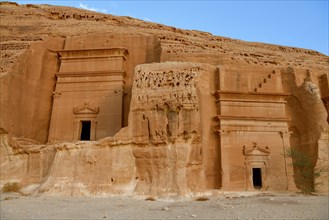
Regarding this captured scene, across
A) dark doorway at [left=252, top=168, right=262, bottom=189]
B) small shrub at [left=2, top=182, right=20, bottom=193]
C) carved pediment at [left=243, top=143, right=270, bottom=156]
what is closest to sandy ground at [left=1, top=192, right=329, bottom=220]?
small shrub at [left=2, top=182, right=20, bottom=193]

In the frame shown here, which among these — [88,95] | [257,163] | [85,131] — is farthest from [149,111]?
[85,131]

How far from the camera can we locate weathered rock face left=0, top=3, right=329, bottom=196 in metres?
14.0

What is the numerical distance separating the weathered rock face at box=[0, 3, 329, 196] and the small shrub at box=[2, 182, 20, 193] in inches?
14.2

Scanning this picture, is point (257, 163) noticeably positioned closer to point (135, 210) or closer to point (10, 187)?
point (135, 210)

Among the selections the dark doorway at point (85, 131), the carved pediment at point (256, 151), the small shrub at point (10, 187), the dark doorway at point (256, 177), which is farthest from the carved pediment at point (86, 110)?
the dark doorway at point (256, 177)

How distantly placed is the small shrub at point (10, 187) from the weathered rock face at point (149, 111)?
1.18 feet

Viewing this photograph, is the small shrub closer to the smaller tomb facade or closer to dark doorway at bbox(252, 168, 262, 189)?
the smaller tomb facade

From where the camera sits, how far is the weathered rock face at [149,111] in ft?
45.9

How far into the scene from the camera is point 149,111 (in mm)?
14711

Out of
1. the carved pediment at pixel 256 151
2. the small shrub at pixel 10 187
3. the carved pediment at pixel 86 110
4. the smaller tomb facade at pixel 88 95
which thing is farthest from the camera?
the carved pediment at pixel 86 110

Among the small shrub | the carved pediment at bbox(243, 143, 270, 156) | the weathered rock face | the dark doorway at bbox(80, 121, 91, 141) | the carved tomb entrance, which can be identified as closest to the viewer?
the weathered rock face

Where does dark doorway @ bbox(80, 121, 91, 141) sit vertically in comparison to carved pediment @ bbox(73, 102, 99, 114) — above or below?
below

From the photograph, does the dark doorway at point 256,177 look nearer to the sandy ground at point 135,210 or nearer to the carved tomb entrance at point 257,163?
the carved tomb entrance at point 257,163

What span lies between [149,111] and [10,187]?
6628mm
